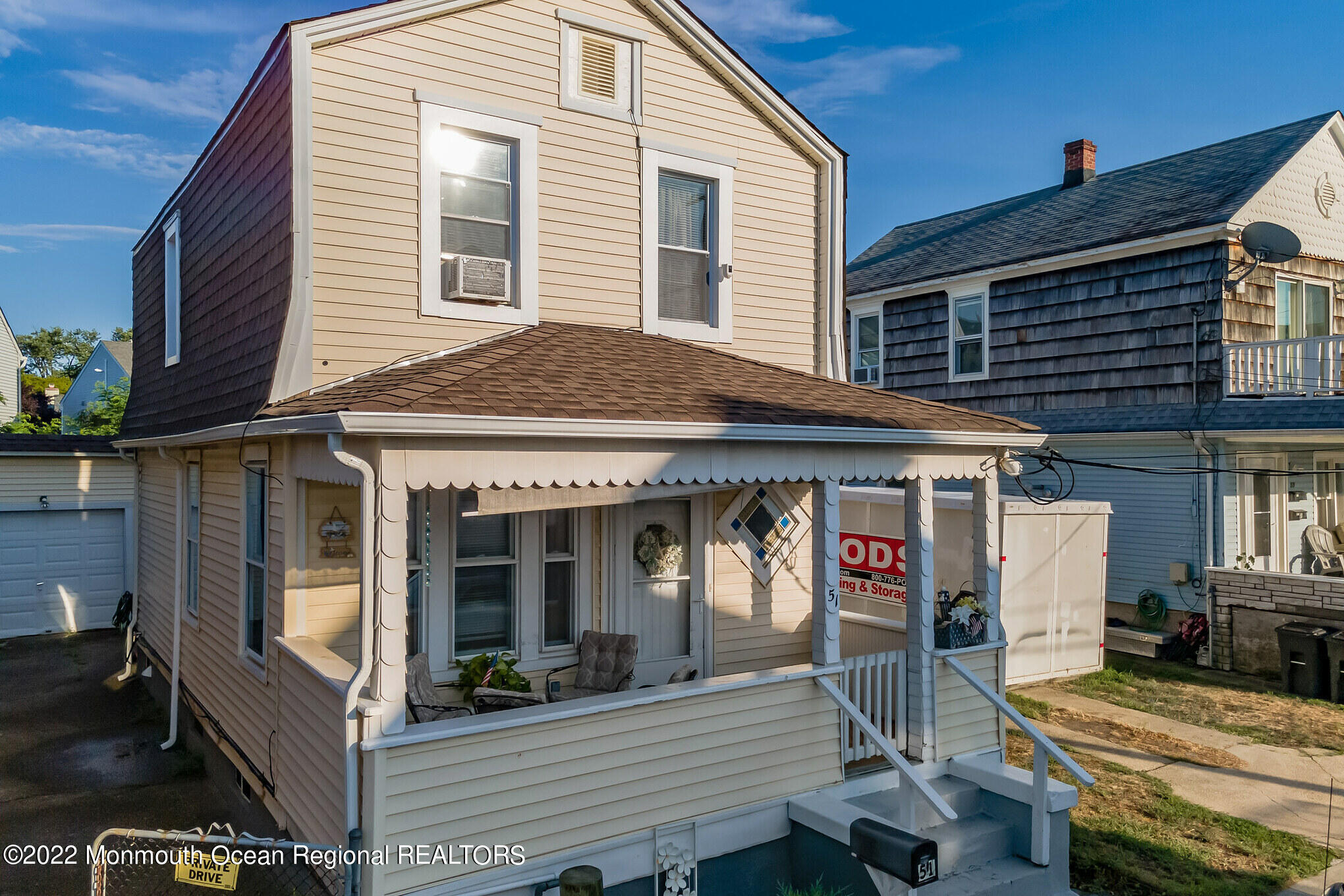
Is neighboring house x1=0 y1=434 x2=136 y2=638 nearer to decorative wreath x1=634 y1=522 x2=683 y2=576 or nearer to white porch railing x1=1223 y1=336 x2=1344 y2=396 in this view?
decorative wreath x1=634 y1=522 x2=683 y2=576

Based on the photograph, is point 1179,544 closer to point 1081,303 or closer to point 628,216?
point 1081,303

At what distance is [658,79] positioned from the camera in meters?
8.43

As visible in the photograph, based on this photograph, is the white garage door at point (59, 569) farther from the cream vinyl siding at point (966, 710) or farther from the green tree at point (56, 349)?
the green tree at point (56, 349)

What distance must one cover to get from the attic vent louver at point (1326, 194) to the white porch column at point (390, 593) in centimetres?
1691

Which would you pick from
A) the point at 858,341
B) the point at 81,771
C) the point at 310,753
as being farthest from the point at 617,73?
the point at 858,341

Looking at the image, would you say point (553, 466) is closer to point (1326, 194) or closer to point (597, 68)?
point (597, 68)

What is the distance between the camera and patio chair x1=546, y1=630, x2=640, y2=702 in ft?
24.0

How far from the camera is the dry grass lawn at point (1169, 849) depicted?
20.9 feet

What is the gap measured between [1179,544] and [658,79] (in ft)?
36.1

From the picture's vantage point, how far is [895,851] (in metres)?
4.93

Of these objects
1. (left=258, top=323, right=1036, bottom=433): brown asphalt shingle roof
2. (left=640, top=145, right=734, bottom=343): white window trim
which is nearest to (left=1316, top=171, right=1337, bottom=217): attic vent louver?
(left=258, top=323, right=1036, bottom=433): brown asphalt shingle roof

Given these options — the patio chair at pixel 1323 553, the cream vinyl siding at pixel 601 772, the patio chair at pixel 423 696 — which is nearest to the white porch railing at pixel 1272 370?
the patio chair at pixel 1323 553

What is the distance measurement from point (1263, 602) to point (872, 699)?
8.34 metres

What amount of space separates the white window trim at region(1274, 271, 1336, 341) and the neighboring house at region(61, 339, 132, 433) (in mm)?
38995
